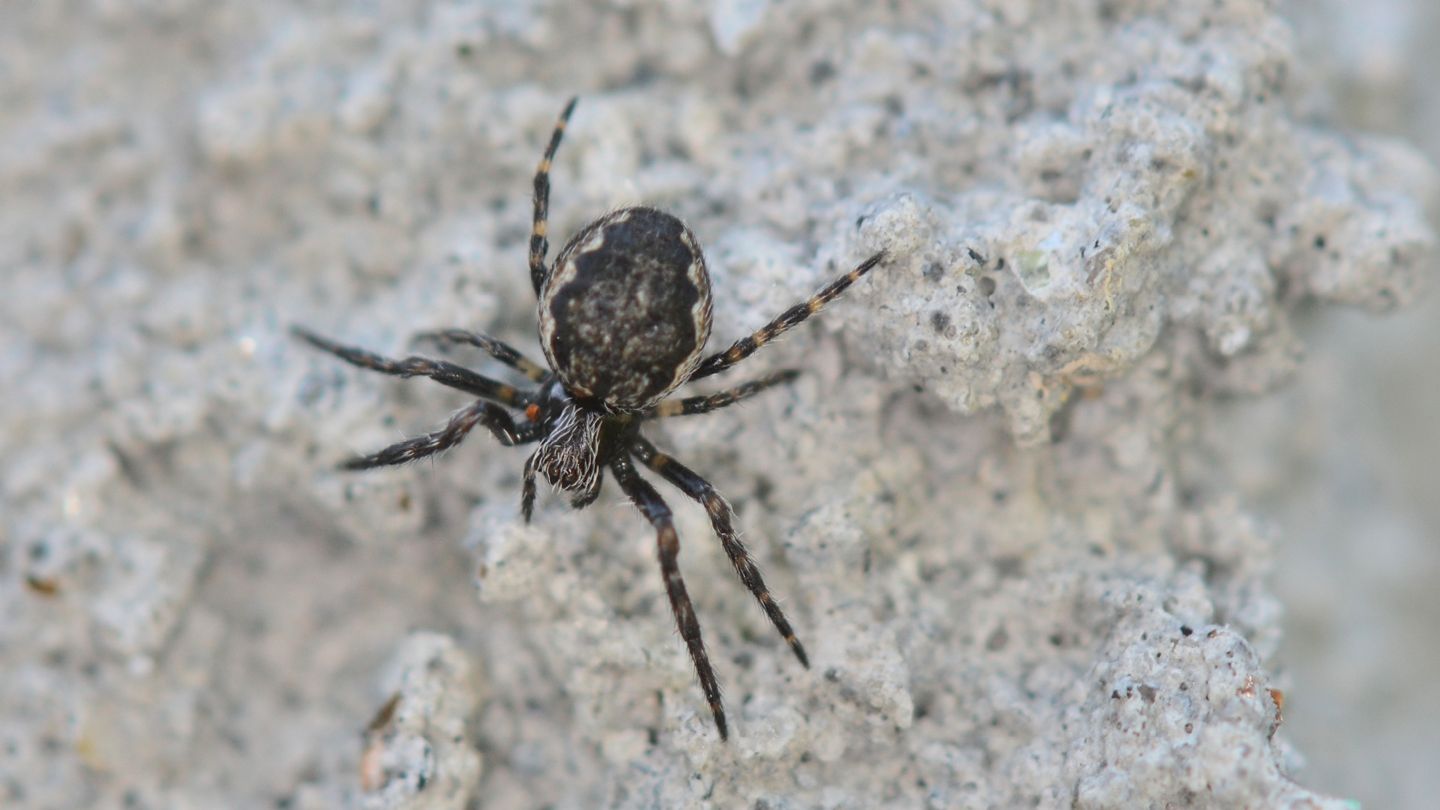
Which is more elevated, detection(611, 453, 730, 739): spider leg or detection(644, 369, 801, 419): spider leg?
detection(644, 369, 801, 419): spider leg

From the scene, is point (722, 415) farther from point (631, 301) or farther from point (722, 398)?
point (631, 301)

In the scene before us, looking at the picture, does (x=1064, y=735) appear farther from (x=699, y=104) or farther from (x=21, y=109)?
(x=21, y=109)

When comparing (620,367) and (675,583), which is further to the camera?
(620,367)

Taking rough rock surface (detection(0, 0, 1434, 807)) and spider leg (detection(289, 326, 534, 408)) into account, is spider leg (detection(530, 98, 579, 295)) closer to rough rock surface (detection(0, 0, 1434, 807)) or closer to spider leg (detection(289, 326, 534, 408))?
rough rock surface (detection(0, 0, 1434, 807))

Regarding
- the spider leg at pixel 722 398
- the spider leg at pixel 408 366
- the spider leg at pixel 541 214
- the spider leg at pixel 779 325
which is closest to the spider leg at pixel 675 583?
the spider leg at pixel 722 398

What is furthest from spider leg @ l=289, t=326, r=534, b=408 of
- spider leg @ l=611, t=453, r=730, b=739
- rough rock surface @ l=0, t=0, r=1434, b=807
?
spider leg @ l=611, t=453, r=730, b=739

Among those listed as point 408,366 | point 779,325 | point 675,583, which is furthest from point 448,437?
point 779,325
